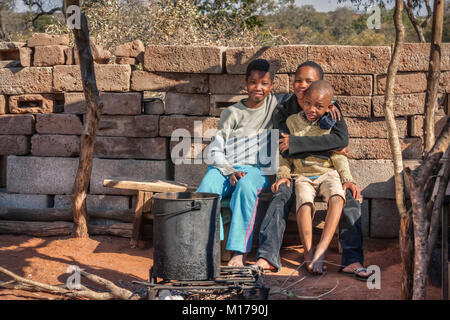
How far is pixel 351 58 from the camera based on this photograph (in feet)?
18.5

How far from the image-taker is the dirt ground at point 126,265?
3930 millimetres

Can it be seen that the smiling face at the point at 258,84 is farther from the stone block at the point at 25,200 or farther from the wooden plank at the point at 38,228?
the stone block at the point at 25,200

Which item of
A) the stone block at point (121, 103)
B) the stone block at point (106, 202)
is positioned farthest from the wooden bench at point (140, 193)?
the stone block at point (121, 103)

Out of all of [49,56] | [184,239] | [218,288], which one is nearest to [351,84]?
[184,239]

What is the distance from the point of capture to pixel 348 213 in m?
4.57

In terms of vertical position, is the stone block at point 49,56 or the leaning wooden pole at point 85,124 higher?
the stone block at point 49,56

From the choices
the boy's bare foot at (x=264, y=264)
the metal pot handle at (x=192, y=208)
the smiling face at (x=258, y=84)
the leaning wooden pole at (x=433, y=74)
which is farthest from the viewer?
the smiling face at (x=258, y=84)

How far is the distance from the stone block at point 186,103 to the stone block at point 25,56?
1.98 meters

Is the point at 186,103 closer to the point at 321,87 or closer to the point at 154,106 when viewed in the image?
the point at 154,106

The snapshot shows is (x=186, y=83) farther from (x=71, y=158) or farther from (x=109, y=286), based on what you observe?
(x=109, y=286)

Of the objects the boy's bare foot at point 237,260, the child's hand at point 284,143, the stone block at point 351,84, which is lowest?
the boy's bare foot at point 237,260

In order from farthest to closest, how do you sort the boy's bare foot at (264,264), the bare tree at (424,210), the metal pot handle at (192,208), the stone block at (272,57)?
the stone block at (272,57)
the boy's bare foot at (264,264)
the metal pot handle at (192,208)
the bare tree at (424,210)

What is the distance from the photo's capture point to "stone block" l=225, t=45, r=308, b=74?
18.8 ft
